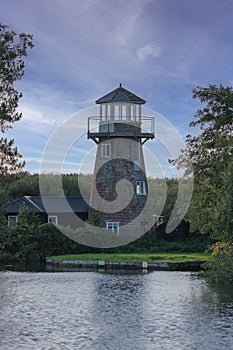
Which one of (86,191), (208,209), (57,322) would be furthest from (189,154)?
(86,191)

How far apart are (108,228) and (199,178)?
1201 centimetres

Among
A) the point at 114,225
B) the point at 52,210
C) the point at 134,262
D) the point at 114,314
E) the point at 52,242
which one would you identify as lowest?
the point at 114,314

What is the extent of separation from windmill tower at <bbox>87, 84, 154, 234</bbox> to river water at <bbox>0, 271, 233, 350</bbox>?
1595 centimetres

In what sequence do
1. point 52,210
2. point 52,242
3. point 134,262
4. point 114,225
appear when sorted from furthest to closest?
1. point 52,210
2. point 114,225
3. point 52,242
4. point 134,262

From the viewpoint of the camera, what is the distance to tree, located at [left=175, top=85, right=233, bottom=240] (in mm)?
23766

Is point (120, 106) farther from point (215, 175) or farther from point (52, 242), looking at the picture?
point (215, 175)

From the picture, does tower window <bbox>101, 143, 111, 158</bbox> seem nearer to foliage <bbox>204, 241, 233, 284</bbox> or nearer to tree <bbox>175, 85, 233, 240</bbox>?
tree <bbox>175, 85, 233, 240</bbox>

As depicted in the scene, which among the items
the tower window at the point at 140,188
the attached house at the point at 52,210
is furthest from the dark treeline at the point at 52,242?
the attached house at the point at 52,210

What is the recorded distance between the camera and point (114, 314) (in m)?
15.9

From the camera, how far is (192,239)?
40.8 meters

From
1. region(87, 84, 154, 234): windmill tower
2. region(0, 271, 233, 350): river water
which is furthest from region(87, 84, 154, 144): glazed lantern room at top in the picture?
region(0, 271, 233, 350): river water

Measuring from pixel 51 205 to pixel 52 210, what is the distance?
96 cm

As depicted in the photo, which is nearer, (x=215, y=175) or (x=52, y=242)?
(x=215, y=175)

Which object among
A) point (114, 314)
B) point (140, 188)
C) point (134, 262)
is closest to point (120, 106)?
point (140, 188)
